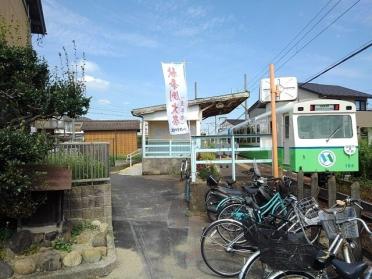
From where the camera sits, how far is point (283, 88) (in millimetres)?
8953

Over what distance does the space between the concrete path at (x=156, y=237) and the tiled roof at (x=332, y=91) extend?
2769cm

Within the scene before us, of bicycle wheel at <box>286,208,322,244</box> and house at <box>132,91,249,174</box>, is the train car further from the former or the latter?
house at <box>132,91,249,174</box>

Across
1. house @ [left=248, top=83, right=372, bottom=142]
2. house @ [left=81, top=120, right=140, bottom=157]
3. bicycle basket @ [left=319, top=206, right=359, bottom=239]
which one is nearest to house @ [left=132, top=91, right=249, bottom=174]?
bicycle basket @ [left=319, top=206, right=359, bottom=239]

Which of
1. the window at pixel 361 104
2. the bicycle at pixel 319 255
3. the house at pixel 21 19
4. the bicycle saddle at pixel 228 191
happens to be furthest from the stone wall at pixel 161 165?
the window at pixel 361 104

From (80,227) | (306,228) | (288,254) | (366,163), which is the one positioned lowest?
(80,227)

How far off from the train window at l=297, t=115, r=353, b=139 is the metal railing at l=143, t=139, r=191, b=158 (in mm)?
7997

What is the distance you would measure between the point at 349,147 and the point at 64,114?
25.6 feet

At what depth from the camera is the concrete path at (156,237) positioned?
6069 millimetres

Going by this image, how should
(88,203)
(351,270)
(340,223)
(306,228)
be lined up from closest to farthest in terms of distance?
(351,270), (340,223), (306,228), (88,203)

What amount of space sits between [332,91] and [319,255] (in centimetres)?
3694

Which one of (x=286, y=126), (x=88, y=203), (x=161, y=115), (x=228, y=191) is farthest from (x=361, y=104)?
(x=88, y=203)

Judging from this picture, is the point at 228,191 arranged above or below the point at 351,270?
above

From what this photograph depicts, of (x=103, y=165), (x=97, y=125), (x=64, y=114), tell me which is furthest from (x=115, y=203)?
(x=97, y=125)

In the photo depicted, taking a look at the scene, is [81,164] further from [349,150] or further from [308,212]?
[349,150]
